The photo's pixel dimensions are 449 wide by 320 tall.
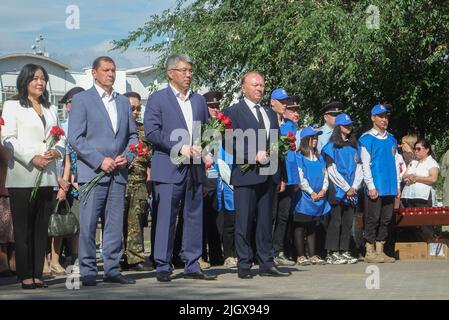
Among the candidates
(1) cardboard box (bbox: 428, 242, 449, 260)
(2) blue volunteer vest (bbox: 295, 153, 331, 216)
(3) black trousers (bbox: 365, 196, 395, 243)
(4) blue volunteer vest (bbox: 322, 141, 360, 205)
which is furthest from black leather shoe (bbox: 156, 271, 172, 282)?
(1) cardboard box (bbox: 428, 242, 449, 260)

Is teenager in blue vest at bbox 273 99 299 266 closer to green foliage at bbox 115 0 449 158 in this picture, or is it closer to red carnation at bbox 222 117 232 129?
red carnation at bbox 222 117 232 129

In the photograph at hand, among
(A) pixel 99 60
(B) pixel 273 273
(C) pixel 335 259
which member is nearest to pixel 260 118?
(B) pixel 273 273

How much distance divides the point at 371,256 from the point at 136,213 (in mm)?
3470

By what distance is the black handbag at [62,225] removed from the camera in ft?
35.9

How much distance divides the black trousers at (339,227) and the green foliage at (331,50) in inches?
157

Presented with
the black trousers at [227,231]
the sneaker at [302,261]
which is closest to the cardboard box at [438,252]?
the sneaker at [302,261]

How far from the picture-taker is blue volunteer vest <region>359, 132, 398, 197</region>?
14.3 metres

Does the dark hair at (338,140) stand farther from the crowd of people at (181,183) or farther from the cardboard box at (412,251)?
the cardboard box at (412,251)

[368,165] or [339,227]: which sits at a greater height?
[368,165]

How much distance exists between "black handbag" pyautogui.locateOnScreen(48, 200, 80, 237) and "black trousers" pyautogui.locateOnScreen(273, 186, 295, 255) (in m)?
3.49

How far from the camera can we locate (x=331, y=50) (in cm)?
1802

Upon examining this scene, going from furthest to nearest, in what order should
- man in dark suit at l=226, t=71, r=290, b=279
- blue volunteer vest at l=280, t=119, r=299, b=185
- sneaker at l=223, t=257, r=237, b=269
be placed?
blue volunteer vest at l=280, t=119, r=299, b=185 → sneaker at l=223, t=257, r=237, b=269 → man in dark suit at l=226, t=71, r=290, b=279

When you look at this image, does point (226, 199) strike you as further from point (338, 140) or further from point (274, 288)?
point (274, 288)
